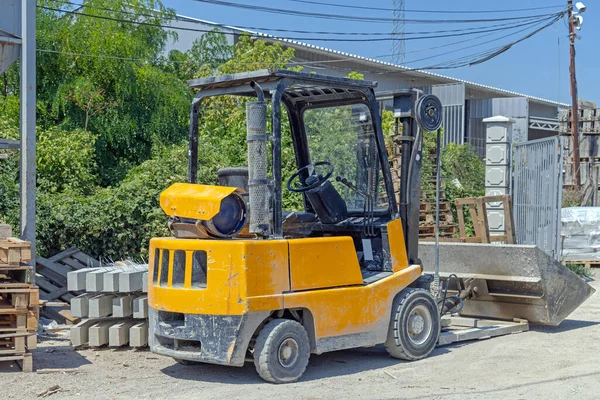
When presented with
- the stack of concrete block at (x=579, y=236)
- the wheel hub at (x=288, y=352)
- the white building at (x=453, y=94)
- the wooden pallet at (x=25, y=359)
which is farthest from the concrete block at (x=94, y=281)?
the white building at (x=453, y=94)

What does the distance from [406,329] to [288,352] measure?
140 cm

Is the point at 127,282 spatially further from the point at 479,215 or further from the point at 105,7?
the point at 105,7

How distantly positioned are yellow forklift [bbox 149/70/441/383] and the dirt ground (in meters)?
0.28

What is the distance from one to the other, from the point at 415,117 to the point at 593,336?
11.8 ft

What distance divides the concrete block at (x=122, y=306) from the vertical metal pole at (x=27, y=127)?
5.72 feet

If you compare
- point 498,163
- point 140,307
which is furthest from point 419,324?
point 498,163

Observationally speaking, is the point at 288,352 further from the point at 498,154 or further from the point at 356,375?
the point at 498,154

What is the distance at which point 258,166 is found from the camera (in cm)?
681

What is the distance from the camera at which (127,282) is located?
837 centimetres

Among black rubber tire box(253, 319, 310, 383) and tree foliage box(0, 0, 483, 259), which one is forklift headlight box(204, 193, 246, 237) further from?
tree foliage box(0, 0, 483, 259)

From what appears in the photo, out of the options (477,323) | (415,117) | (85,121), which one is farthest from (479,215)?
(85,121)

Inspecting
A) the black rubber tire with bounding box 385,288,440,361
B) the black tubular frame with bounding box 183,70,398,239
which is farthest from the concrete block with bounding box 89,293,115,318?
the black rubber tire with bounding box 385,288,440,361

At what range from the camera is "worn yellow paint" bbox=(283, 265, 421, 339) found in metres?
7.19

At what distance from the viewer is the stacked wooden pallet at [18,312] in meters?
7.65
